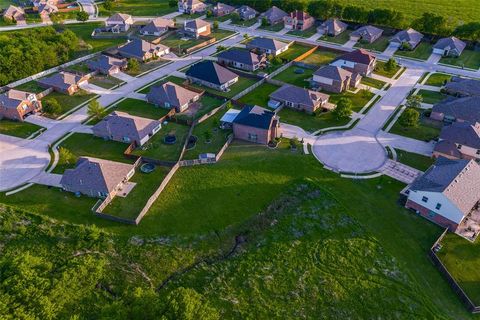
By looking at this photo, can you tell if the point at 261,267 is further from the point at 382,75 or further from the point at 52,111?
the point at 382,75

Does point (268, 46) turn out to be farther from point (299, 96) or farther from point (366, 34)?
point (299, 96)

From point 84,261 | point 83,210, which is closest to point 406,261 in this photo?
point 84,261

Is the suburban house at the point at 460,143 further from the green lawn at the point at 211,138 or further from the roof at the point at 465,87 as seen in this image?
the green lawn at the point at 211,138

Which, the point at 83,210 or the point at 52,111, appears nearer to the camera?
the point at 83,210

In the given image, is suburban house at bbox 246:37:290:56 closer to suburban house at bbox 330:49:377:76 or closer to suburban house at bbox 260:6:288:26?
suburban house at bbox 330:49:377:76

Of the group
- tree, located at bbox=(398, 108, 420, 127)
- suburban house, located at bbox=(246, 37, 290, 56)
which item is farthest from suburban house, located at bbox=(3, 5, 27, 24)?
tree, located at bbox=(398, 108, 420, 127)

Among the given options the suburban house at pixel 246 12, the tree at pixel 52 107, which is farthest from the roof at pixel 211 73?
the suburban house at pixel 246 12

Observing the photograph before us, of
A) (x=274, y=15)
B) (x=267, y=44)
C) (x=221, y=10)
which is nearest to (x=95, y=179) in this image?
(x=267, y=44)
